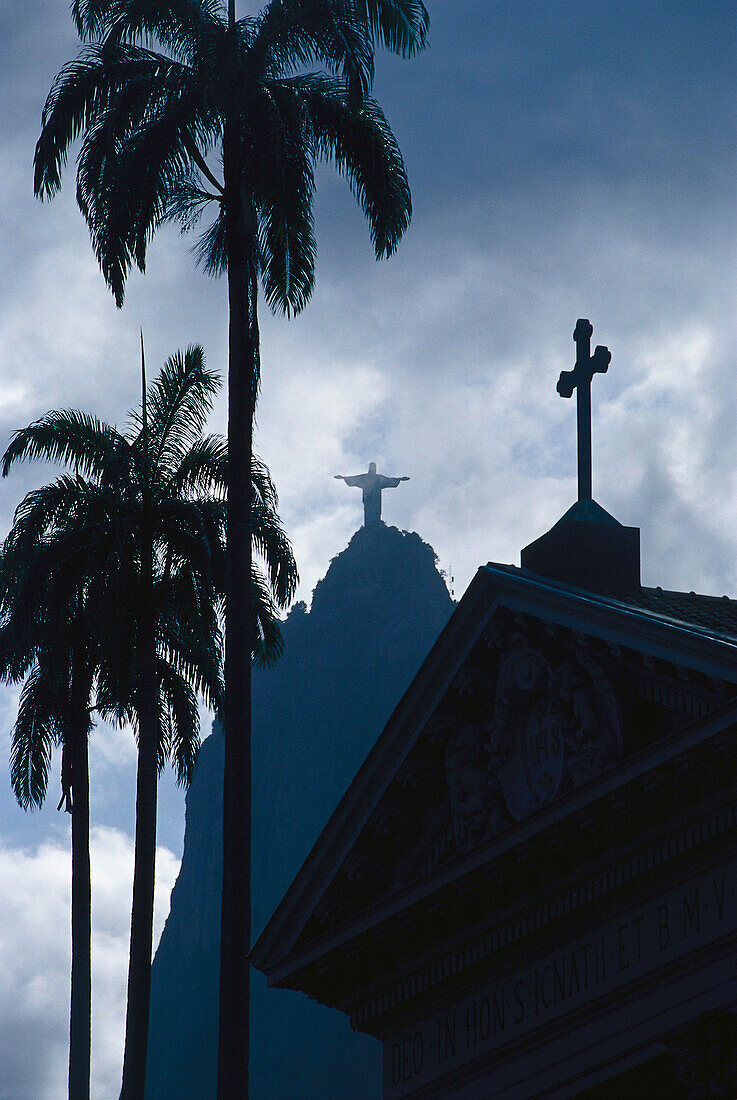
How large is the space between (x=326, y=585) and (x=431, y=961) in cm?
15551

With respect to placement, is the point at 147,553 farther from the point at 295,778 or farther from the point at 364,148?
the point at 295,778

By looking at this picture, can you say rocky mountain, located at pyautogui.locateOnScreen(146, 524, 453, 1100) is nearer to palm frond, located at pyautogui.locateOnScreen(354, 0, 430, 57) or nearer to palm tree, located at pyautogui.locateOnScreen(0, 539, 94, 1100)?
palm tree, located at pyautogui.locateOnScreen(0, 539, 94, 1100)

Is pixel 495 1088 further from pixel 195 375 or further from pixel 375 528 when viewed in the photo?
pixel 375 528

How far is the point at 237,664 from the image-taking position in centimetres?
2009

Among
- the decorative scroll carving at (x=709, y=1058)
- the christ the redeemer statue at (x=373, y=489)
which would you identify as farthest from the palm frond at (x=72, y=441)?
the christ the redeemer statue at (x=373, y=489)

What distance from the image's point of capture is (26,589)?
88.4 feet

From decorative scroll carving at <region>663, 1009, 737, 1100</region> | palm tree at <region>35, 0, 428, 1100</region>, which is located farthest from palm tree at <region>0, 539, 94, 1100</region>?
decorative scroll carving at <region>663, 1009, 737, 1100</region>

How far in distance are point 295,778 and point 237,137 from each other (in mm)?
142930

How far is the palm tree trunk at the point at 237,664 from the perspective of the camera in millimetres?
18422

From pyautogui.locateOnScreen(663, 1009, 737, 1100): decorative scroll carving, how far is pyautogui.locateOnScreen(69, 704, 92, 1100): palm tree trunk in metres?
15.5

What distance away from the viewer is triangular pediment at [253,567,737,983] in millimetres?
14375

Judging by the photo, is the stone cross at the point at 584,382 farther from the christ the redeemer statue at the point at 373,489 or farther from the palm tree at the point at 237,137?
the christ the redeemer statue at the point at 373,489

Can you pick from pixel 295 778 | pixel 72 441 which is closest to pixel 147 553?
pixel 72 441

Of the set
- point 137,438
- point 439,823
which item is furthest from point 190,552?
point 439,823
